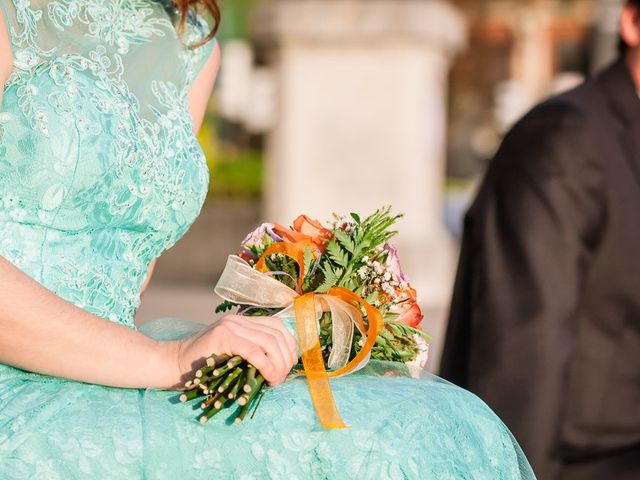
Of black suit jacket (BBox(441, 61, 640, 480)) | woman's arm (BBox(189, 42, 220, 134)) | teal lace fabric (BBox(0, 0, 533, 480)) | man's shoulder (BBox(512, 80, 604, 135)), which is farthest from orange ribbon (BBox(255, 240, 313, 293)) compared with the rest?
man's shoulder (BBox(512, 80, 604, 135))

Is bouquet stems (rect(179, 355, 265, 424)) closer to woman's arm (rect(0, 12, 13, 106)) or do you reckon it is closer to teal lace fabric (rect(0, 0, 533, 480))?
teal lace fabric (rect(0, 0, 533, 480))

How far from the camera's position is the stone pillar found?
1105 cm

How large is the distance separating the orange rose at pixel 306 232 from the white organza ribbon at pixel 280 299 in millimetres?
98

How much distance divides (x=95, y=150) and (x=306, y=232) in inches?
16.9

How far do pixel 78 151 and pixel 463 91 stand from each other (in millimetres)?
29218

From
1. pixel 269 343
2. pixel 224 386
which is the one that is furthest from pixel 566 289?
pixel 224 386

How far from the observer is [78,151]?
7.26 feet

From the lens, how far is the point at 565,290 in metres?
3.14

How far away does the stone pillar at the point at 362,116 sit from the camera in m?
11.0

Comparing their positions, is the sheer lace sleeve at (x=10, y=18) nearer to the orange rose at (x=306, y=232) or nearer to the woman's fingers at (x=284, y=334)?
the orange rose at (x=306, y=232)

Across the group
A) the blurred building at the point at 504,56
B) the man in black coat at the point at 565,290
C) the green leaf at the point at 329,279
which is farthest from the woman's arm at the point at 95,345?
the blurred building at the point at 504,56

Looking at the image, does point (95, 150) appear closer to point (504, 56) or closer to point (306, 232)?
point (306, 232)

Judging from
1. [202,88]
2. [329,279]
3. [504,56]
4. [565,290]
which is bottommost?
[504,56]

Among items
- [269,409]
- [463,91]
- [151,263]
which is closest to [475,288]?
[151,263]
